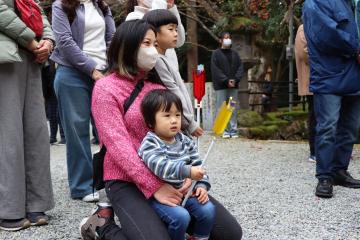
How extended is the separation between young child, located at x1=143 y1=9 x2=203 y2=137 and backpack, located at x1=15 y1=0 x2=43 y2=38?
0.80 m

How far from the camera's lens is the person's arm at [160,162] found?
2.25 m

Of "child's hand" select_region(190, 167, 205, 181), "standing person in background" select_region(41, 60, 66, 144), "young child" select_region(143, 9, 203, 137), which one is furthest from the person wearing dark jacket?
"standing person in background" select_region(41, 60, 66, 144)

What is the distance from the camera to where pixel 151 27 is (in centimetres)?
256

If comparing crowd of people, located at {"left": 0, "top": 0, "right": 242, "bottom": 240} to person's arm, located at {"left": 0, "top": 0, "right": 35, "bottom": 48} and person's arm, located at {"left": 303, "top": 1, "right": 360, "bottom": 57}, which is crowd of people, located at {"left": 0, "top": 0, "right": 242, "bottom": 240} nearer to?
person's arm, located at {"left": 0, "top": 0, "right": 35, "bottom": 48}

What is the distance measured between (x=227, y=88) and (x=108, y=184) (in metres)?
6.01

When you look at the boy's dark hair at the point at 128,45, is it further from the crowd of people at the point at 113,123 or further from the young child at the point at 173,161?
the young child at the point at 173,161

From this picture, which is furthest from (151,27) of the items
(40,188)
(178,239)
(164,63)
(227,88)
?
(227,88)

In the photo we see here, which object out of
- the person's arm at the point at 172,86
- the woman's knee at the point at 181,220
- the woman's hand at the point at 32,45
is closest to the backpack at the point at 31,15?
the woman's hand at the point at 32,45

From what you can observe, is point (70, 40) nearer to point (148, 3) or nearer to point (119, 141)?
point (148, 3)

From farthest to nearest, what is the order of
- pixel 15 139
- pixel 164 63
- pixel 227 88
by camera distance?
pixel 227 88 → pixel 15 139 → pixel 164 63

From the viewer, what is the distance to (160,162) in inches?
89.1

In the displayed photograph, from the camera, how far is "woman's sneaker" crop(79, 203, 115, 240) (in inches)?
103

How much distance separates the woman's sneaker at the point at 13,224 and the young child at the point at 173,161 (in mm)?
1020

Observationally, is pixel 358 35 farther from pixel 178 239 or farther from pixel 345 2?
pixel 178 239
